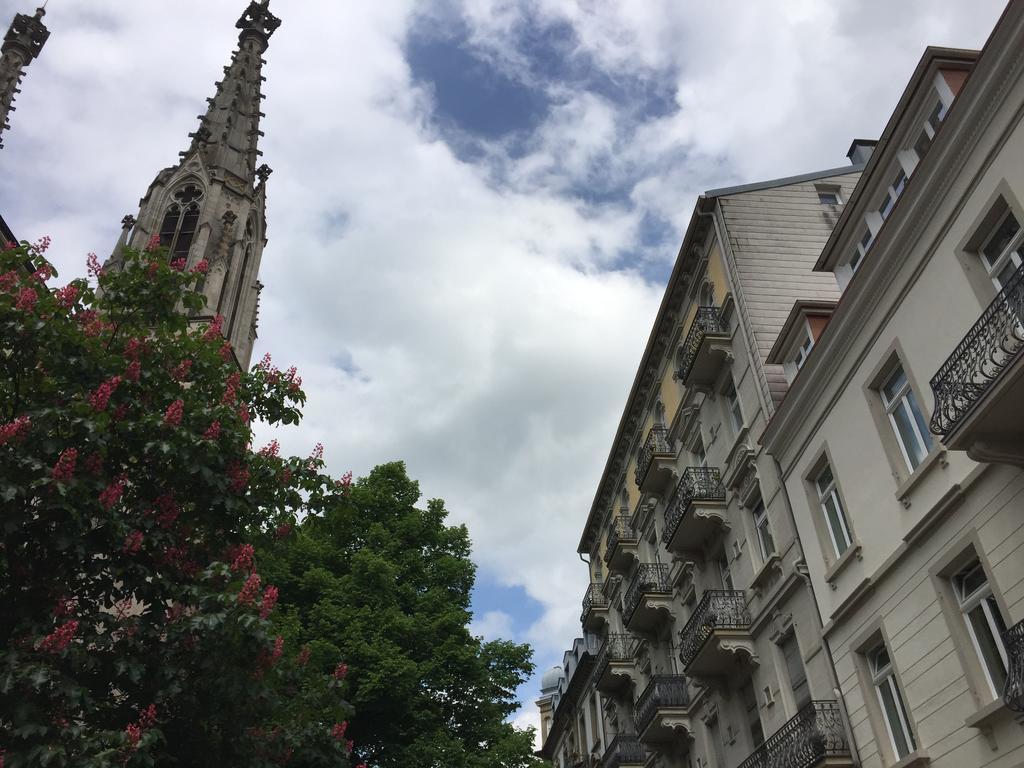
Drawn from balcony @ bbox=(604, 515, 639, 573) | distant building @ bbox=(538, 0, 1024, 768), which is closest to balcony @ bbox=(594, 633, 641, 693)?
distant building @ bbox=(538, 0, 1024, 768)

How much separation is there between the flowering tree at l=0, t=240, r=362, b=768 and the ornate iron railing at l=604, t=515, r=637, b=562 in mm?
19121

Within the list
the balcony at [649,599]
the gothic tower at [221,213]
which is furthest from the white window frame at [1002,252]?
the gothic tower at [221,213]

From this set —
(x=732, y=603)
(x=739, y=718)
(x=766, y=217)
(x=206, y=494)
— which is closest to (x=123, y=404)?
(x=206, y=494)

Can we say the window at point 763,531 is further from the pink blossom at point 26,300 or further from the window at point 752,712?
the pink blossom at point 26,300

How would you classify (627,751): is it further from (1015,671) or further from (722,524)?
(1015,671)

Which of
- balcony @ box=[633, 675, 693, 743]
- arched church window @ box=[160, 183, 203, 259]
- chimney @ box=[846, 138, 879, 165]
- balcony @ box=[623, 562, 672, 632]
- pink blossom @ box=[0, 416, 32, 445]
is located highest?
arched church window @ box=[160, 183, 203, 259]

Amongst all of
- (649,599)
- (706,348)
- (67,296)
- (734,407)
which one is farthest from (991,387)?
(649,599)

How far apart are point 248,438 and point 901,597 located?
33.2 ft

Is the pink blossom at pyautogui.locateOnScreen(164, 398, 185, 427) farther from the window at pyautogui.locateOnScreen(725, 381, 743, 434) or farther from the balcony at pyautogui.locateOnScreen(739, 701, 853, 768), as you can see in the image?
the window at pyautogui.locateOnScreen(725, 381, 743, 434)

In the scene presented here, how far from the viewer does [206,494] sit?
11.2 m

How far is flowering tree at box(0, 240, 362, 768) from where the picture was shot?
9.23 metres

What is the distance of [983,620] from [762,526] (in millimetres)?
7899

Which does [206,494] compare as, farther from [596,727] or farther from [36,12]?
[36,12]

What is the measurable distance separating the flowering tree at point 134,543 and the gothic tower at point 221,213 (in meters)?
22.9
